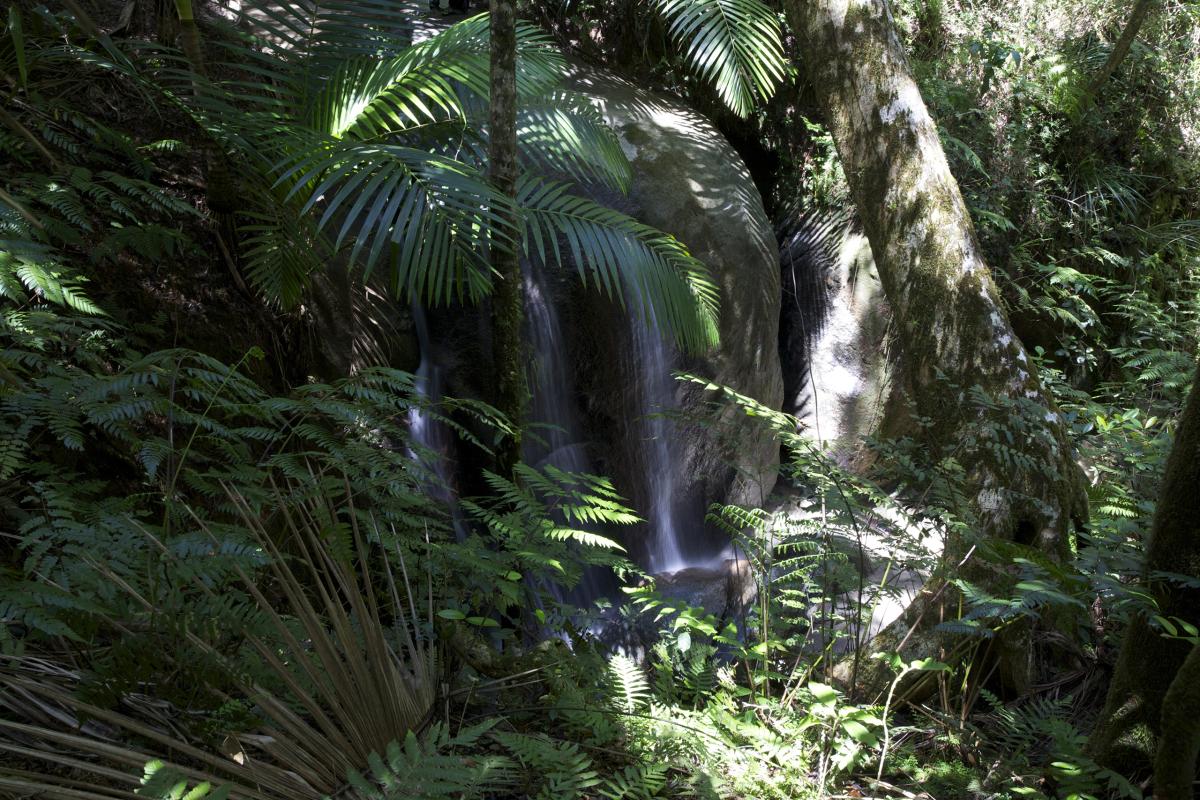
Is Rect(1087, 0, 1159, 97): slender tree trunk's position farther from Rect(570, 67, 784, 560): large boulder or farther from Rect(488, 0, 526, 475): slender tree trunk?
Rect(488, 0, 526, 475): slender tree trunk

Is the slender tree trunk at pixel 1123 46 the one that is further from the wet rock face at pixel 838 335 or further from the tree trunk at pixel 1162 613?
the tree trunk at pixel 1162 613

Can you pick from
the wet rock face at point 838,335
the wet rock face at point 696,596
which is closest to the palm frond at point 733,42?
the wet rock face at point 838,335

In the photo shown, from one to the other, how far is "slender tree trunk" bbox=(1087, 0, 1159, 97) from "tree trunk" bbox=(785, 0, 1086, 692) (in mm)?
2981

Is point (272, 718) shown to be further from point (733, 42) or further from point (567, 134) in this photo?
point (733, 42)

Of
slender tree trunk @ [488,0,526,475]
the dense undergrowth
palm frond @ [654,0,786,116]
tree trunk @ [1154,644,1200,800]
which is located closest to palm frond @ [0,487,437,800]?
the dense undergrowth

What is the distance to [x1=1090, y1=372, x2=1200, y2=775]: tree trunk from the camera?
2.20 meters

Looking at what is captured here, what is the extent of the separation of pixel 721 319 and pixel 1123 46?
425cm

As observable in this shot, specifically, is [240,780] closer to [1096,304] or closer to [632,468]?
[632,468]

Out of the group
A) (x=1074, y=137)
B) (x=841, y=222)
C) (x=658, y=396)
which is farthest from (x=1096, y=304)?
(x=658, y=396)

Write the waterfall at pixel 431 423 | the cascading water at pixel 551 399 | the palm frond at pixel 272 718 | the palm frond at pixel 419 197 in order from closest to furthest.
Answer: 1. the palm frond at pixel 272 718
2. the palm frond at pixel 419 197
3. the waterfall at pixel 431 423
4. the cascading water at pixel 551 399

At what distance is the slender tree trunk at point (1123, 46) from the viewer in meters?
6.28

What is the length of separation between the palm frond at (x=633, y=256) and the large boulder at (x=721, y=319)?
4.64 ft

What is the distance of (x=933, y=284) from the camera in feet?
14.4

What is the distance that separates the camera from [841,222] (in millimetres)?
6680
